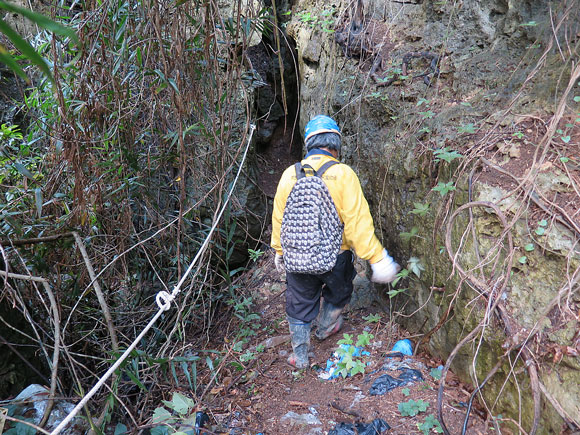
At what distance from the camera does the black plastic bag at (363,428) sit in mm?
2270

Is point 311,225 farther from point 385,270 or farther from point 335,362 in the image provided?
point 335,362

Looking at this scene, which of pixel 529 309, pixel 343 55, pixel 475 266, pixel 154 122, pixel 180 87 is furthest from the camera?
pixel 343 55

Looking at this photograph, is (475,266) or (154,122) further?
(154,122)

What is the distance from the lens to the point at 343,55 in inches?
166

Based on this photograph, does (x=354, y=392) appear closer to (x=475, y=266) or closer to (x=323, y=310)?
(x=323, y=310)

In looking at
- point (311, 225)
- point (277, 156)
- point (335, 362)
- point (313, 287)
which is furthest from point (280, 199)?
point (277, 156)

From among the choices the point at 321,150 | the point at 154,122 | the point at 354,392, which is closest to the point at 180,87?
the point at 154,122

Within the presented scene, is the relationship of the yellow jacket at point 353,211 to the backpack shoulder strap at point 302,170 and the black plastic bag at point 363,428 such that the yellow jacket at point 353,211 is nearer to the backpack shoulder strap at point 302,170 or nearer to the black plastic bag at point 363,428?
the backpack shoulder strap at point 302,170

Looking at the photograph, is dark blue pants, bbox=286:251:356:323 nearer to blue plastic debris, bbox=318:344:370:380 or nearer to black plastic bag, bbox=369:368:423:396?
blue plastic debris, bbox=318:344:370:380

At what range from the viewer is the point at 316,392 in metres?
2.81

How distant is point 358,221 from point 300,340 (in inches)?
41.3

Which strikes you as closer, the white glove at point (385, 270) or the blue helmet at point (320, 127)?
the white glove at point (385, 270)

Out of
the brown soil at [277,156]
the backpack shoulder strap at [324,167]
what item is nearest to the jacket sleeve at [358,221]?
the backpack shoulder strap at [324,167]

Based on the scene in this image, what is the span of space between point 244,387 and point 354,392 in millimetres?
862
